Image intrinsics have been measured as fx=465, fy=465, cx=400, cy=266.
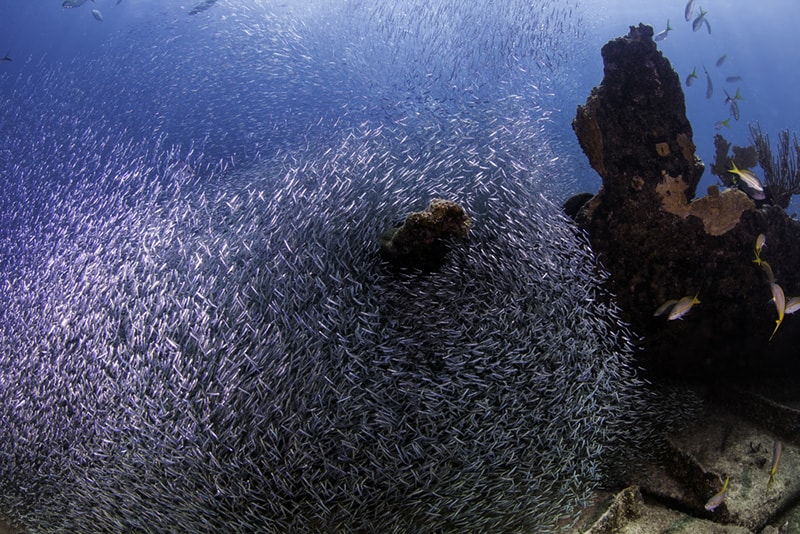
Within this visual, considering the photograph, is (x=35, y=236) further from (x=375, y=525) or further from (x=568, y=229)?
(x=568, y=229)

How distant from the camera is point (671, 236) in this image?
208 inches

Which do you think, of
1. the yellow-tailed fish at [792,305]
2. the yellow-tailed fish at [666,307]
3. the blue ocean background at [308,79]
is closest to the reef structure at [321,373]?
the yellow-tailed fish at [666,307]

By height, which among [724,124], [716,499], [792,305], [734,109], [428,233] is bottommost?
[716,499]

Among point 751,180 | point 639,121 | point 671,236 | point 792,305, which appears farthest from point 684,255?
point 639,121

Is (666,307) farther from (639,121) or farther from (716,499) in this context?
(639,121)

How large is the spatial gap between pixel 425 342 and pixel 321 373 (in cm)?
107

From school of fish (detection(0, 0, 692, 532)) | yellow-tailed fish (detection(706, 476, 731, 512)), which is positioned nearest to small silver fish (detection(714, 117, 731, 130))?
school of fish (detection(0, 0, 692, 532))

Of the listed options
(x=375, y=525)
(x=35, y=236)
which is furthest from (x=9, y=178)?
(x=375, y=525)

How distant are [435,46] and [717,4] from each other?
43.3 metres

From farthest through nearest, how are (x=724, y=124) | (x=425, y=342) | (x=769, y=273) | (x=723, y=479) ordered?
(x=724, y=124) → (x=769, y=273) → (x=425, y=342) → (x=723, y=479)

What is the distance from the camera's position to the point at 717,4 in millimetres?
42750

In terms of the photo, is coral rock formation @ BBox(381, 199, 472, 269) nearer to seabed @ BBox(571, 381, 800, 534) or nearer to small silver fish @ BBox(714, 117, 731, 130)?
seabed @ BBox(571, 381, 800, 534)

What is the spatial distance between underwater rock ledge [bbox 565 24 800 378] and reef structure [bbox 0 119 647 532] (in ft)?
1.57

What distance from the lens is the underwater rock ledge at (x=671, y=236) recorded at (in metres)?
5.28
